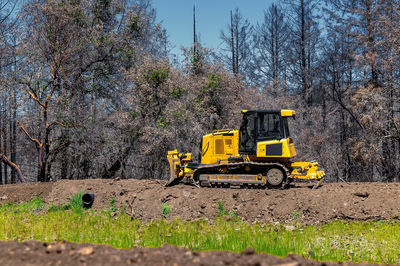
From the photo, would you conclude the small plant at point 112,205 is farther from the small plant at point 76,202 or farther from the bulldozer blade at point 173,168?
the bulldozer blade at point 173,168

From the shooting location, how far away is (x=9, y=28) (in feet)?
62.0

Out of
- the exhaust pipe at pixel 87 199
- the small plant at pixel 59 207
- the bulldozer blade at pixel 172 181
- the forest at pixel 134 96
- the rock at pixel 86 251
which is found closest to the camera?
the rock at pixel 86 251

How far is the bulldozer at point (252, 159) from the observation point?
10898 mm

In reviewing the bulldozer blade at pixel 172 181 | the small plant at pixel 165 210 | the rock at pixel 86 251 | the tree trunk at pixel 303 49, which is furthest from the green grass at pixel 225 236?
the tree trunk at pixel 303 49

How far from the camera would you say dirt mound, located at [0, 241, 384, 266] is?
10.3 feet

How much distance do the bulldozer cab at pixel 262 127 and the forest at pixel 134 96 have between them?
17.9 ft

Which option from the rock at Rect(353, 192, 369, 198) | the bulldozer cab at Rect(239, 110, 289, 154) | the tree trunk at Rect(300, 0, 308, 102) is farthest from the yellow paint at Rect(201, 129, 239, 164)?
the tree trunk at Rect(300, 0, 308, 102)

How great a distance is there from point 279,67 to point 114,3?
43.8 feet

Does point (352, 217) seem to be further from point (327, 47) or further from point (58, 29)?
point (327, 47)

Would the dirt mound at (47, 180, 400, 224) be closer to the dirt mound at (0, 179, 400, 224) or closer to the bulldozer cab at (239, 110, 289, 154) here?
the dirt mound at (0, 179, 400, 224)

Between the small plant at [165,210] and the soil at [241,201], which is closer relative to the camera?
the soil at [241,201]

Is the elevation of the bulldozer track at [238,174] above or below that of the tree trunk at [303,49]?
below

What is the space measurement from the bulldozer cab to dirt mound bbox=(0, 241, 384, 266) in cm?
783

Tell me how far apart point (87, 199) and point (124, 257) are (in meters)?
7.70
